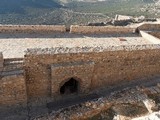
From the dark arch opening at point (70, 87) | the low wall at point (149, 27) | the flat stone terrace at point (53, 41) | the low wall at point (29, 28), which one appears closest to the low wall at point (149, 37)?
the flat stone terrace at point (53, 41)

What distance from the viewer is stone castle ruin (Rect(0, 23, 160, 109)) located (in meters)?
13.0

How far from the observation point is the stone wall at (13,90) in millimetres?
12578

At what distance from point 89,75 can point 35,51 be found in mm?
3113

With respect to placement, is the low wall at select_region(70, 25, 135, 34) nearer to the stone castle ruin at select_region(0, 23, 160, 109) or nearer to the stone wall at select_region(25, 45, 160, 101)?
the stone castle ruin at select_region(0, 23, 160, 109)

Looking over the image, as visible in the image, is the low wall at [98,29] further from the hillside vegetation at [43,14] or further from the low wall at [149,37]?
the hillside vegetation at [43,14]

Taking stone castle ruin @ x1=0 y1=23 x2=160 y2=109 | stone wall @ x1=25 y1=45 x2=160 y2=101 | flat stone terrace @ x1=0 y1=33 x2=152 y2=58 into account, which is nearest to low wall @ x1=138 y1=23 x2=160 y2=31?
flat stone terrace @ x1=0 y1=33 x2=152 y2=58

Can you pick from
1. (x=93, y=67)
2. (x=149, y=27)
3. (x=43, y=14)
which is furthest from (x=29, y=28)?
(x=43, y=14)

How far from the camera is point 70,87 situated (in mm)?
15359

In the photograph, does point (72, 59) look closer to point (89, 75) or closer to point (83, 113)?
point (89, 75)

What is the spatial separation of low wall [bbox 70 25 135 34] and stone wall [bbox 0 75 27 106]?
6.39 metres

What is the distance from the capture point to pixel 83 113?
42.8 feet

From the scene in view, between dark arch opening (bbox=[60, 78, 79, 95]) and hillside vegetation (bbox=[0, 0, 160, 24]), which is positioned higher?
dark arch opening (bbox=[60, 78, 79, 95])

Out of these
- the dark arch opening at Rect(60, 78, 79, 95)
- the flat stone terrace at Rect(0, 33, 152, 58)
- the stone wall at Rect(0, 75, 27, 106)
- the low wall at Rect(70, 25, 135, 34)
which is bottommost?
the dark arch opening at Rect(60, 78, 79, 95)

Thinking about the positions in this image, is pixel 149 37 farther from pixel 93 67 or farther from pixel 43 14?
pixel 43 14
